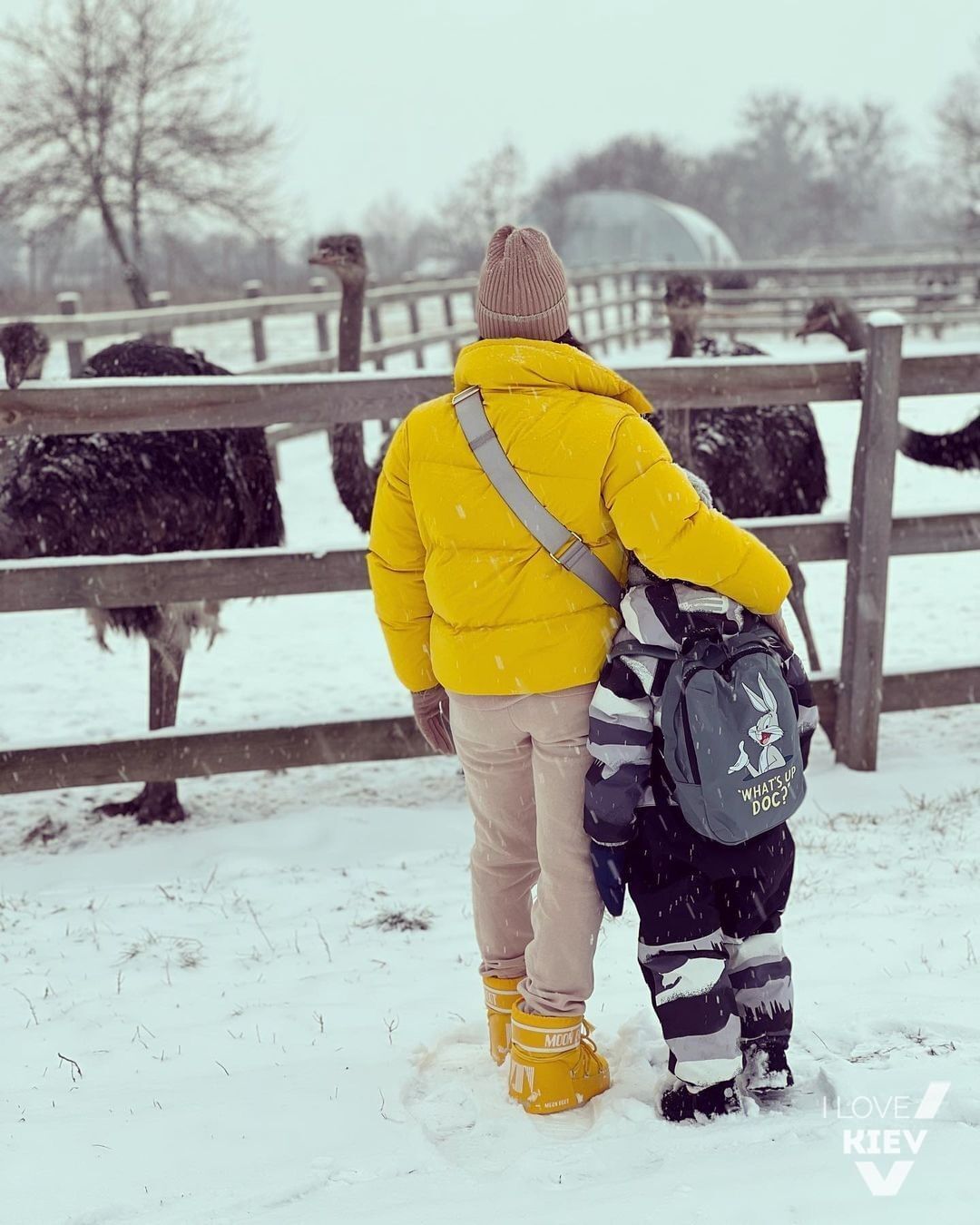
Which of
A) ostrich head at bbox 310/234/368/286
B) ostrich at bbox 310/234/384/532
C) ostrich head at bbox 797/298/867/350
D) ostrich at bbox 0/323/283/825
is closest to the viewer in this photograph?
ostrich at bbox 0/323/283/825

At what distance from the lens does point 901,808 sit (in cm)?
425

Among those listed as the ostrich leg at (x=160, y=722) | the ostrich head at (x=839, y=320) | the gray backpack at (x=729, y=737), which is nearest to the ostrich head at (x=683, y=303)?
the ostrich head at (x=839, y=320)

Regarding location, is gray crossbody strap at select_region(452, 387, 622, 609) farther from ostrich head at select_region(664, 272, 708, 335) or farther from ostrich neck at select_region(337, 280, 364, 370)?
ostrich head at select_region(664, 272, 708, 335)

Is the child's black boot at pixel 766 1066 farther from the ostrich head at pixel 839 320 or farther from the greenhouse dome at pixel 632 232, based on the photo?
the greenhouse dome at pixel 632 232

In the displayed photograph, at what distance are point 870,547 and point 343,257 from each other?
2575 millimetres

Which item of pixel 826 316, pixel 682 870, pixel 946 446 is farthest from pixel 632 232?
pixel 682 870

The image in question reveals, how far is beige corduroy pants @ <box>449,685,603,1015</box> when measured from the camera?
240 cm

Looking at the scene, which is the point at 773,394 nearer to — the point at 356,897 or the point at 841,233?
the point at 356,897

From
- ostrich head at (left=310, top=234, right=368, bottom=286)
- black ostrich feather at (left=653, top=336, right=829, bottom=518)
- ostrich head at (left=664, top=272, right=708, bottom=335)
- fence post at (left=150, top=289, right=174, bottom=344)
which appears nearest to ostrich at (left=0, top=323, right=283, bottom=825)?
ostrich head at (left=310, top=234, right=368, bottom=286)

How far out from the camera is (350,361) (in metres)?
5.24

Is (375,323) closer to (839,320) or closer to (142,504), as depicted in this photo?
(839,320)

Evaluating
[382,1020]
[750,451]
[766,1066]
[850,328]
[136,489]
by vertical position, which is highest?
[850,328]

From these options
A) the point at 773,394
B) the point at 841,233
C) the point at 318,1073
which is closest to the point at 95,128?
the point at 773,394

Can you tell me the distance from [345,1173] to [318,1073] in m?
0.39
